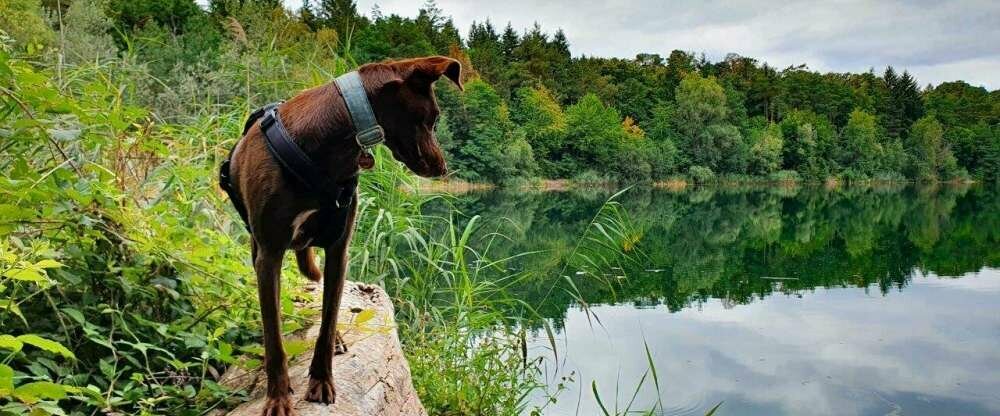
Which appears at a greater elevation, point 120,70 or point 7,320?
point 120,70

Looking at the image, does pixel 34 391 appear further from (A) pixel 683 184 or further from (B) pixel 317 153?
(A) pixel 683 184

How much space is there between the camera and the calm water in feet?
35.5

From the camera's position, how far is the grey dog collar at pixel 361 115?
6.91 ft

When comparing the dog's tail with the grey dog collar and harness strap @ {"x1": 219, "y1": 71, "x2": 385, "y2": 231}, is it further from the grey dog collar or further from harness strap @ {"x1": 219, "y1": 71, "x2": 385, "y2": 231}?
the grey dog collar

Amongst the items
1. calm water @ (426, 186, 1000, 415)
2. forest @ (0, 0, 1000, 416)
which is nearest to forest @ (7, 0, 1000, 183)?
calm water @ (426, 186, 1000, 415)

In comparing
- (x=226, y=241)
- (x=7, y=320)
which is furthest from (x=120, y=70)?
(x=7, y=320)

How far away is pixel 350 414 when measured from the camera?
2.63m

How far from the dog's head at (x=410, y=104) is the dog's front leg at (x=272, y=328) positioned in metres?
0.59

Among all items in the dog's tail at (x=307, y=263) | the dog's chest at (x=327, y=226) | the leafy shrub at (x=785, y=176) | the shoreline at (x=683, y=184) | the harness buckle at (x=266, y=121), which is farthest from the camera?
the leafy shrub at (x=785, y=176)

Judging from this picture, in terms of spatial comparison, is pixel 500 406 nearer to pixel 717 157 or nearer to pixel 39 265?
pixel 39 265

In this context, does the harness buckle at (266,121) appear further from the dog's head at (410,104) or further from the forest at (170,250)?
the forest at (170,250)

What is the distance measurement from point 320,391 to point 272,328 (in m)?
0.37

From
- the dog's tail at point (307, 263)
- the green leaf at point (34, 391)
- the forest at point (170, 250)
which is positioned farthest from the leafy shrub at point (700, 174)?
the green leaf at point (34, 391)

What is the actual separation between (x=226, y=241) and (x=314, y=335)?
2.55 feet
